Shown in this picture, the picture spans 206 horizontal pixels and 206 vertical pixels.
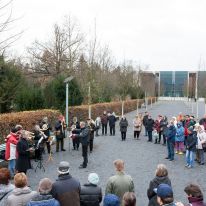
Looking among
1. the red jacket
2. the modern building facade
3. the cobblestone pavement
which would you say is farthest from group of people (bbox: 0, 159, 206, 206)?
the modern building facade

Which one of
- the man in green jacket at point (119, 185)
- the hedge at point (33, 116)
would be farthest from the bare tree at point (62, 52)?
the man in green jacket at point (119, 185)

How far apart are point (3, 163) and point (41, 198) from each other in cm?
876

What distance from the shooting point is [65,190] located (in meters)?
6.47

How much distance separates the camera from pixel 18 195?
19.2ft

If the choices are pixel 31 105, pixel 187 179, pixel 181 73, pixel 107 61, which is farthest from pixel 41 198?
pixel 181 73

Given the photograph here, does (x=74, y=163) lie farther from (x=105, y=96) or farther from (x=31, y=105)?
(x=105, y=96)

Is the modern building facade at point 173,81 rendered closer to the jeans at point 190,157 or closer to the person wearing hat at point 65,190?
the jeans at point 190,157

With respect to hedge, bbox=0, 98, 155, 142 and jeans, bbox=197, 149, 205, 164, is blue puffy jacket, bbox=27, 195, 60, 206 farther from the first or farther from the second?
jeans, bbox=197, 149, 205, 164

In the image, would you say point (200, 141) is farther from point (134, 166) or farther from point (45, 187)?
point (45, 187)

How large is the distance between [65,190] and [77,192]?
0.23m

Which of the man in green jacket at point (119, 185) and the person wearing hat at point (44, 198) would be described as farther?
the man in green jacket at point (119, 185)

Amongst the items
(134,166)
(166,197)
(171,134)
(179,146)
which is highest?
(166,197)

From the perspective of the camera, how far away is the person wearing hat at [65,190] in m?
6.43

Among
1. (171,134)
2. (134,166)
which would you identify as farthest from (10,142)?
(171,134)
